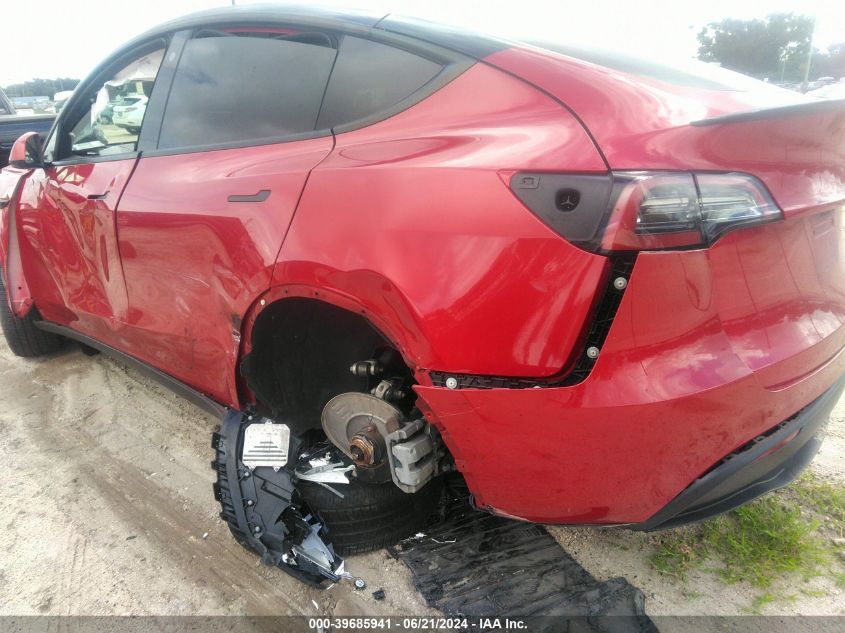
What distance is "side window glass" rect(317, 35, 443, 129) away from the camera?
1.74 meters

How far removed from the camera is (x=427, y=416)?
5.26 ft

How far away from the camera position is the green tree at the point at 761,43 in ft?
99.3

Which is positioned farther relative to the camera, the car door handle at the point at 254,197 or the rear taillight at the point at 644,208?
the car door handle at the point at 254,197

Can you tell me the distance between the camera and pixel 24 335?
389 cm

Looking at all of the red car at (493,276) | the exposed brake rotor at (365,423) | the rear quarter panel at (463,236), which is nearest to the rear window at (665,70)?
the red car at (493,276)

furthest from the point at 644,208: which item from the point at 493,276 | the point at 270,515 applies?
the point at 270,515

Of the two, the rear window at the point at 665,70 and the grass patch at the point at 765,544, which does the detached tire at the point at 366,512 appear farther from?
the rear window at the point at 665,70

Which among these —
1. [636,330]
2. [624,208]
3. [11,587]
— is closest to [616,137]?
[624,208]

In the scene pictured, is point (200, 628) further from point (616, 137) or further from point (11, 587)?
point (616, 137)

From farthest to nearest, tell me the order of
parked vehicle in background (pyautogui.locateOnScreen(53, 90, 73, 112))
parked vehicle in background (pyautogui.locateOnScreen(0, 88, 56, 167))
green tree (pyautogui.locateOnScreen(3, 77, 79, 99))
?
1. green tree (pyautogui.locateOnScreen(3, 77, 79, 99))
2. parked vehicle in background (pyautogui.locateOnScreen(0, 88, 56, 167))
3. parked vehicle in background (pyautogui.locateOnScreen(53, 90, 73, 112))

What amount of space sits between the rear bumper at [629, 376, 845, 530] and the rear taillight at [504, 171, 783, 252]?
21.5 inches

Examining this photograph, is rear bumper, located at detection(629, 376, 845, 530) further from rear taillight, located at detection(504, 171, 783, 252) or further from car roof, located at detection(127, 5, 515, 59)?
car roof, located at detection(127, 5, 515, 59)

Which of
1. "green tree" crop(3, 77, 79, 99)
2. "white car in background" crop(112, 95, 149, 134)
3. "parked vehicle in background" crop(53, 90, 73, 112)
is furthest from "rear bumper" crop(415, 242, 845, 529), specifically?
"green tree" crop(3, 77, 79, 99)

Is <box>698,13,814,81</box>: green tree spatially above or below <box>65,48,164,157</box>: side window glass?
above
